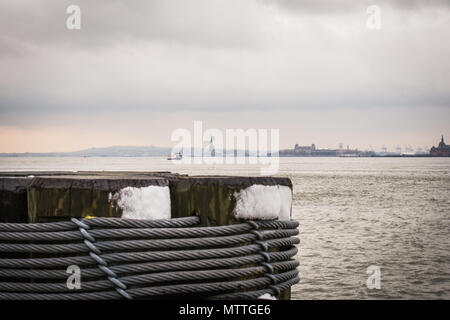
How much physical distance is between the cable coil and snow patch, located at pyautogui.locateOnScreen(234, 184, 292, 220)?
0.06 metres

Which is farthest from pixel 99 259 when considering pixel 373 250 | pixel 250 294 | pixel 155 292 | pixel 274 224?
pixel 373 250

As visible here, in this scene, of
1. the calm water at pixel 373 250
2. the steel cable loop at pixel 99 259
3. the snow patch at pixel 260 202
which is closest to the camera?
the steel cable loop at pixel 99 259

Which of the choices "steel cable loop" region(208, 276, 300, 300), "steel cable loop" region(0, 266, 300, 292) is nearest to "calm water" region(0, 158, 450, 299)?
"steel cable loop" region(208, 276, 300, 300)

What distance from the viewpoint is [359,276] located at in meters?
14.5

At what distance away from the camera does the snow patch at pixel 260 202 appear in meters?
2.53

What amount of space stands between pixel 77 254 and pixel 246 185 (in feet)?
2.63

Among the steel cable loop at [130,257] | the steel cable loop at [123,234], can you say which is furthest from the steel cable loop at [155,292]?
the steel cable loop at [123,234]

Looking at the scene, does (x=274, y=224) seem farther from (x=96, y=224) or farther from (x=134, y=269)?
(x=96, y=224)

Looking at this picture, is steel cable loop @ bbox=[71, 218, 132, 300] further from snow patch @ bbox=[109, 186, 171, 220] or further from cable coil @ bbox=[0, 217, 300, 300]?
snow patch @ bbox=[109, 186, 171, 220]

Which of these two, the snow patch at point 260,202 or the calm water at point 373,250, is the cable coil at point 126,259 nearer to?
the snow patch at point 260,202

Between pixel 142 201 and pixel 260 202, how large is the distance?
1.79ft

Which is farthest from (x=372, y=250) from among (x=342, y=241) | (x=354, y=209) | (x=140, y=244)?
(x=140, y=244)

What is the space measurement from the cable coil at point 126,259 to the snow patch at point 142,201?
0.17 feet
